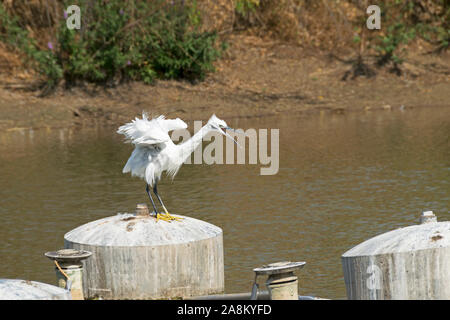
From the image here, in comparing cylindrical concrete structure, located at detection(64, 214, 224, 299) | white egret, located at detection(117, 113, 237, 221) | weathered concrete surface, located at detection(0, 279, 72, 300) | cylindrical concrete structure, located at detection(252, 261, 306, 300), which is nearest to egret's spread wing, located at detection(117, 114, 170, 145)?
white egret, located at detection(117, 113, 237, 221)

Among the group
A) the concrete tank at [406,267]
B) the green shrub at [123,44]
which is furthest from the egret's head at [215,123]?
the green shrub at [123,44]

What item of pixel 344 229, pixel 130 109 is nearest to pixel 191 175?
pixel 344 229

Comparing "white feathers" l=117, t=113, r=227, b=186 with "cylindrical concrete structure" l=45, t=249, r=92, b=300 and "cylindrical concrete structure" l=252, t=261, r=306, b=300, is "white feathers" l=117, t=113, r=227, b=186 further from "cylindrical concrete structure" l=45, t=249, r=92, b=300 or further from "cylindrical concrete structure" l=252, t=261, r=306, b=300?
"cylindrical concrete structure" l=252, t=261, r=306, b=300

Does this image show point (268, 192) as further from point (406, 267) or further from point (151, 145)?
point (406, 267)

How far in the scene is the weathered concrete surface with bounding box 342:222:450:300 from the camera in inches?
265

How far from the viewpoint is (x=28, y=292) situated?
6.32 metres

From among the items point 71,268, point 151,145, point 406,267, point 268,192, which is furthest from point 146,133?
→ point 268,192

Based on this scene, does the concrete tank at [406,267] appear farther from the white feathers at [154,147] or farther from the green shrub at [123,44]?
the green shrub at [123,44]

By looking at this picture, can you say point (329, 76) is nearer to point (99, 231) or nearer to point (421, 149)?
point (421, 149)

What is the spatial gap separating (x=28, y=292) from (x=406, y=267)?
288cm

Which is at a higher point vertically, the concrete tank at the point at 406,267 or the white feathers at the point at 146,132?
the white feathers at the point at 146,132

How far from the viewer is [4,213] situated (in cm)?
1290

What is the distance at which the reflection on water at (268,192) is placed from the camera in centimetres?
1036

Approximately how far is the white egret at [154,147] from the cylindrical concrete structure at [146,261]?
451mm
